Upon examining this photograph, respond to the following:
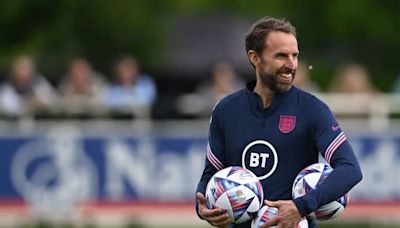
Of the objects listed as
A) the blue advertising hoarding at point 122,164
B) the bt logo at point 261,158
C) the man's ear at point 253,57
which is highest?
the blue advertising hoarding at point 122,164

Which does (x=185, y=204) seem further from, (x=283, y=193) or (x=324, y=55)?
(x=324, y=55)

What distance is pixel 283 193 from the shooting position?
815 centimetres

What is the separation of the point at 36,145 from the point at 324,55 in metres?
21.3

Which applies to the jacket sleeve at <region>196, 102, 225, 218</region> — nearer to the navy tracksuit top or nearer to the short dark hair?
the navy tracksuit top

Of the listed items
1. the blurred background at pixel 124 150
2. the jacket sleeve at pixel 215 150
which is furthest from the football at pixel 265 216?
the blurred background at pixel 124 150

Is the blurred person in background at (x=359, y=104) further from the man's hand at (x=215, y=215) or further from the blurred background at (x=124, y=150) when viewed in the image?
the man's hand at (x=215, y=215)

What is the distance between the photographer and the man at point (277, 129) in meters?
7.98

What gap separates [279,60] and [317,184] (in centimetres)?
72

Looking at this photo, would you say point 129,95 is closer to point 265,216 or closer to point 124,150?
point 124,150

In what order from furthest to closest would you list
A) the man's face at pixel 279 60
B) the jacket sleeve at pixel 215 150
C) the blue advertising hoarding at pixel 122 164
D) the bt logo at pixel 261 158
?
the blue advertising hoarding at pixel 122 164, the jacket sleeve at pixel 215 150, the bt logo at pixel 261 158, the man's face at pixel 279 60

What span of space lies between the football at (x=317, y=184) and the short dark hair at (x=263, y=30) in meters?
0.73

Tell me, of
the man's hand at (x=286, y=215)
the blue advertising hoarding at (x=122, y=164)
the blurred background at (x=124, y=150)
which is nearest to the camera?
the man's hand at (x=286, y=215)

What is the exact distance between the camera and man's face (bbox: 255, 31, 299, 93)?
8.03 m

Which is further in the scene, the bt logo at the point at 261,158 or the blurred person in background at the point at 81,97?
the blurred person in background at the point at 81,97
